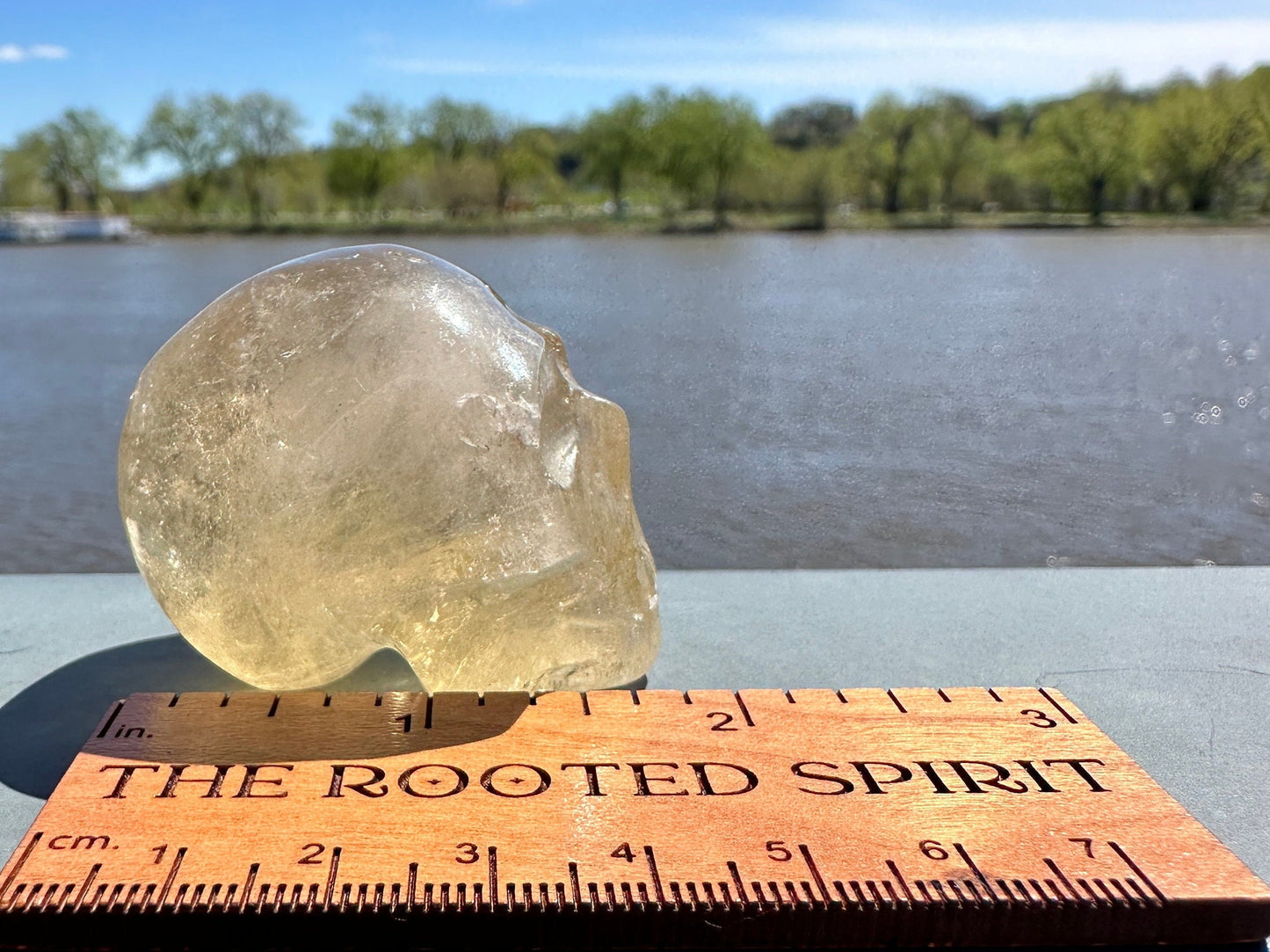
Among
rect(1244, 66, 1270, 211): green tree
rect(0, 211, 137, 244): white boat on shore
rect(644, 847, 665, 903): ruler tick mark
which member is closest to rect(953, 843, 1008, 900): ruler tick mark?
rect(644, 847, 665, 903): ruler tick mark

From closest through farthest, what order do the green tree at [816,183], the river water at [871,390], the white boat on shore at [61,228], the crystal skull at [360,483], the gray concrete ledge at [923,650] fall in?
the crystal skull at [360,483]
the gray concrete ledge at [923,650]
the river water at [871,390]
the green tree at [816,183]
the white boat on shore at [61,228]

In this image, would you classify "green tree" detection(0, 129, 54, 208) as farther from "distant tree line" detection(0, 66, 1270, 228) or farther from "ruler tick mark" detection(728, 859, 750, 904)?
"ruler tick mark" detection(728, 859, 750, 904)

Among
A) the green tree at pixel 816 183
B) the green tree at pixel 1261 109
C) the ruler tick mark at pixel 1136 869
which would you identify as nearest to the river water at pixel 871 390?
the green tree at pixel 816 183

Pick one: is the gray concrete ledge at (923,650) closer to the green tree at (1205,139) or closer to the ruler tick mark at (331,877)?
the ruler tick mark at (331,877)

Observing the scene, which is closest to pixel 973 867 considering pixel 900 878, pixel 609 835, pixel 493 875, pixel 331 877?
pixel 900 878

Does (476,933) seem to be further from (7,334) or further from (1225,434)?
(7,334)
